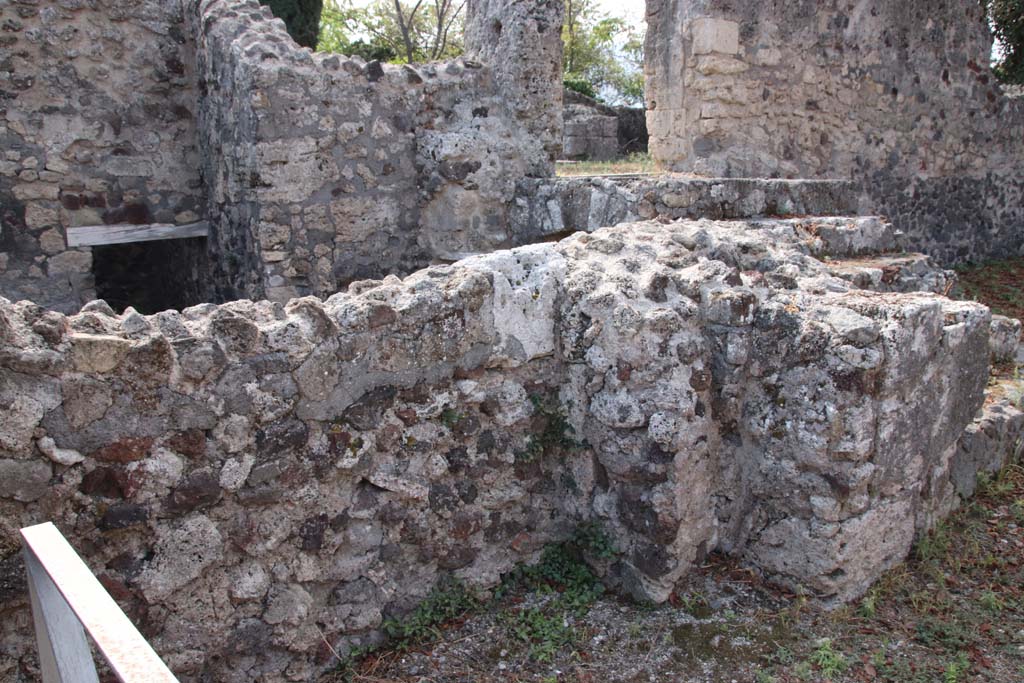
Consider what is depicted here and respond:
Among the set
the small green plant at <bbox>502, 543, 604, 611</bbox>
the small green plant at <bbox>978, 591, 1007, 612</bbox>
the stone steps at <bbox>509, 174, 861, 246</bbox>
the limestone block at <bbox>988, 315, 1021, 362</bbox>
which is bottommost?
the small green plant at <bbox>978, 591, 1007, 612</bbox>

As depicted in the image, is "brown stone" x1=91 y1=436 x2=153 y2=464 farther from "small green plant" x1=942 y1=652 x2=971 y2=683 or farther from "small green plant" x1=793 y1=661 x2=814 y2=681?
"small green plant" x1=942 y1=652 x2=971 y2=683

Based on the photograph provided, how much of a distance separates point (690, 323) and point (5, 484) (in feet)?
7.27

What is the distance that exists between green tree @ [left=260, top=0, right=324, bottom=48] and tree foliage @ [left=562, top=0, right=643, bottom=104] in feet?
59.3

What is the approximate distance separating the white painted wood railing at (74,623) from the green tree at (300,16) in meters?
12.3

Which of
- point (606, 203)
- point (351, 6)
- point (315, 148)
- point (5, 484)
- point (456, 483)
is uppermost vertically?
point (351, 6)

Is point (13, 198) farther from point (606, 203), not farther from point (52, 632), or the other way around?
point (52, 632)

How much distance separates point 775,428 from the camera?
3150 millimetres

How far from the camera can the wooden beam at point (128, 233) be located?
6637mm

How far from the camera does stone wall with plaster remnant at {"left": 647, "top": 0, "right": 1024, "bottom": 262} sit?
809cm

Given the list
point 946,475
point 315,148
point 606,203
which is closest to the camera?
point 946,475

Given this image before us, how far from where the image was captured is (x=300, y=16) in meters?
12.9

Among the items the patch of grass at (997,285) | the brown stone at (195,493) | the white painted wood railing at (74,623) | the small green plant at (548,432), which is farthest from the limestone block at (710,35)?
the white painted wood railing at (74,623)

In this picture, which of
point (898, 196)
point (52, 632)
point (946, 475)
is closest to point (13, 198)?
point (52, 632)

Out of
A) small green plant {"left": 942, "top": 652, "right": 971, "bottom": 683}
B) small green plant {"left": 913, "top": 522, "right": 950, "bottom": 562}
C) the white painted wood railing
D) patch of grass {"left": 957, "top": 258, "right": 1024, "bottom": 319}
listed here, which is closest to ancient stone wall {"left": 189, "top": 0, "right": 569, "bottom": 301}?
small green plant {"left": 913, "top": 522, "right": 950, "bottom": 562}
